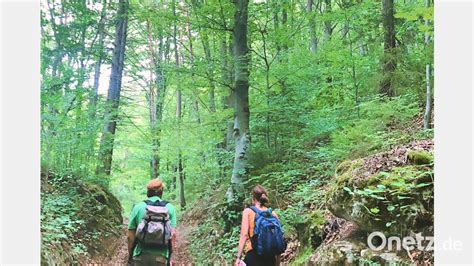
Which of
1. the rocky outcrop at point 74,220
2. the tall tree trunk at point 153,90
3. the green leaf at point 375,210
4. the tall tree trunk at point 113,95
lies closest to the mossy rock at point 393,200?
the green leaf at point 375,210

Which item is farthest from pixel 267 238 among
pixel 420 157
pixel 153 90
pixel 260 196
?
pixel 153 90

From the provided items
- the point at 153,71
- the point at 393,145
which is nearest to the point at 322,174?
the point at 393,145

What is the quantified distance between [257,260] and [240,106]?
388cm

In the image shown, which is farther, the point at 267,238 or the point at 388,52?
the point at 388,52

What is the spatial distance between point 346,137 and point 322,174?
27.3 inches

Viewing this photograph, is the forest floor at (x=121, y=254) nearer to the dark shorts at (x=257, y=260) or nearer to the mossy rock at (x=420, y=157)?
the dark shorts at (x=257, y=260)

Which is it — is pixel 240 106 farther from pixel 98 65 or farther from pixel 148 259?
pixel 148 259

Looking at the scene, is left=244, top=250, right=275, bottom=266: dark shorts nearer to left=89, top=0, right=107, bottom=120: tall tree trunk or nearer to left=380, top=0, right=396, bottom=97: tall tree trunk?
left=380, top=0, right=396, bottom=97: tall tree trunk

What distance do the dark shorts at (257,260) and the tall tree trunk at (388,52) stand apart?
174 inches

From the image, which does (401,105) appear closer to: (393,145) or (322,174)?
(393,145)

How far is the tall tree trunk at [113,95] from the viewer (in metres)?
7.43

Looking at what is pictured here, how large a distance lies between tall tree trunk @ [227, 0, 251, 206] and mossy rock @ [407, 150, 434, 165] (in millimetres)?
3229

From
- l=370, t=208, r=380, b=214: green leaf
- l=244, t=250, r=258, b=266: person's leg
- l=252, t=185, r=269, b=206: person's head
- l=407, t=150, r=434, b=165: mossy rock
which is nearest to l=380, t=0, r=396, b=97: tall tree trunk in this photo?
l=407, t=150, r=434, b=165: mossy rock

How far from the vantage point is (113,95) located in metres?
8.85
